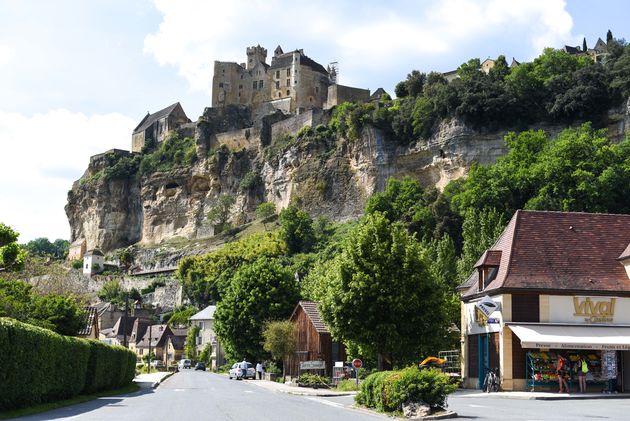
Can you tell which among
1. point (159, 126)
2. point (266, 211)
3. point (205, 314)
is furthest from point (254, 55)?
point (205, 314)

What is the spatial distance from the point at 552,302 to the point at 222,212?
92.2 m

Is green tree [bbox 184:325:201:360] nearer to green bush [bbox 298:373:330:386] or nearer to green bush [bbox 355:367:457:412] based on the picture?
green bush [bbox 298:373:330:386]

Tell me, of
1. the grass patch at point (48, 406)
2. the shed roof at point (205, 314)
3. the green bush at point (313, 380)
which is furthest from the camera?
the shed roof at point (205, 314)

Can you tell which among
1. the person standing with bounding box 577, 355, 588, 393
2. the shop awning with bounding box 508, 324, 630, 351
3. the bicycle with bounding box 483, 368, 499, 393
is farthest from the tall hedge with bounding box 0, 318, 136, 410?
the person standing with bounding box 577, 355, 588, 393

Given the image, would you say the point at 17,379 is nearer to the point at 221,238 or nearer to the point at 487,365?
the point at 487,365

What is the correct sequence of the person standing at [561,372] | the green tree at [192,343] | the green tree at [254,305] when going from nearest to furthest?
1. the person standing at [561,372]
2. the green tree at [254,305]
3. the green tree at [192,343]

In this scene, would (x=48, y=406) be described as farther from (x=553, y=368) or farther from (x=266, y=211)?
(x=266, y=211)

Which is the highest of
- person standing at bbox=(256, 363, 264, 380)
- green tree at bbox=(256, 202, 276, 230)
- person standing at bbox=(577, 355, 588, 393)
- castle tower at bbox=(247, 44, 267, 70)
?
castle tower at bbox=(247, 44, 267, 70)

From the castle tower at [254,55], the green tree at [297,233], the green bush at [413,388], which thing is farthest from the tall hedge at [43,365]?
the castle tower at [254,55]

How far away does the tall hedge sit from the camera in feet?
66.3

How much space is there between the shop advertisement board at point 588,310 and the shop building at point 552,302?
42mm

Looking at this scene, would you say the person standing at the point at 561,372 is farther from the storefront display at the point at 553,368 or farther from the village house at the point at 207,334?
the village house at the point at 207,334

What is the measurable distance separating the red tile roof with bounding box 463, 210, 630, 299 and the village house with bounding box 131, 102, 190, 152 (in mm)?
115029

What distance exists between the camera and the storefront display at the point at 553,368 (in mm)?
31828
